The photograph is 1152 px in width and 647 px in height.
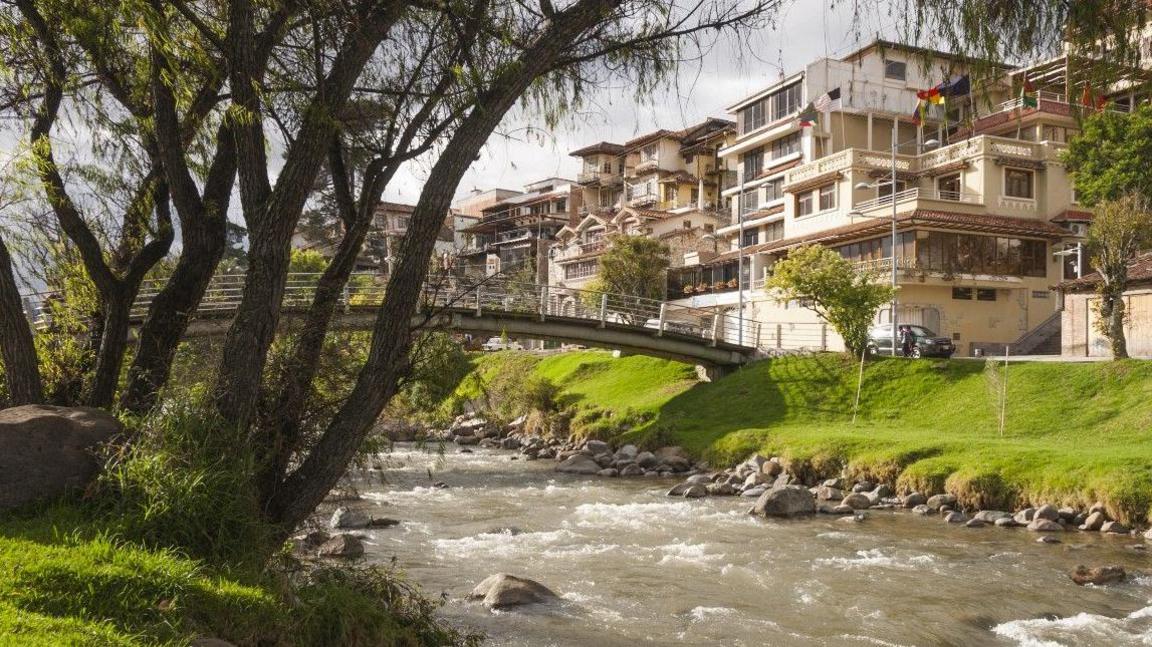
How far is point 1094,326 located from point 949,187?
18268 mm

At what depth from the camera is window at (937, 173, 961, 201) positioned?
48.6m

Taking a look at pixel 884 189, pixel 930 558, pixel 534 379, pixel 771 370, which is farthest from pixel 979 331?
pixel 930 558

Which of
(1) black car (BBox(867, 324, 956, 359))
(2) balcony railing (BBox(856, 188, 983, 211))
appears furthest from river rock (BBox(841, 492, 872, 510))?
(2) balcony railing (BBox(856, 188, 983, 211))

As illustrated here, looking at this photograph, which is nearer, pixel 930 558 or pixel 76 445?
pixel 76 445

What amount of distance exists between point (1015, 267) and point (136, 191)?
4474 cm

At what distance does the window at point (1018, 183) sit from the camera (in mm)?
47656

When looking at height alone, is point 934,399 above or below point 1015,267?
below

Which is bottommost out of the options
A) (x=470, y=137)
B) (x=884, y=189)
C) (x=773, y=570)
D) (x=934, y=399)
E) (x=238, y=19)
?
(x=773, y=570)

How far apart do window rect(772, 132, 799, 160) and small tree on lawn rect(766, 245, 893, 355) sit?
86.3 feet

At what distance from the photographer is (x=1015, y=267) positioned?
4672 cm

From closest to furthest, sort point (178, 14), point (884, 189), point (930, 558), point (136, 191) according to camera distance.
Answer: point (178, 14), point (136, 191), point (930, 558), point (884, 189)

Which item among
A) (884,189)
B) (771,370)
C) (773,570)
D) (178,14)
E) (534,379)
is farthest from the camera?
(884,189)

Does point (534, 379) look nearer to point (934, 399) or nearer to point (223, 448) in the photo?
point (934, 399)

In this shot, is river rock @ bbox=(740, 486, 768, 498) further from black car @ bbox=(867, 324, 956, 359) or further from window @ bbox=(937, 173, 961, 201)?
window @ bbox=(937, 173, 961, 201)
